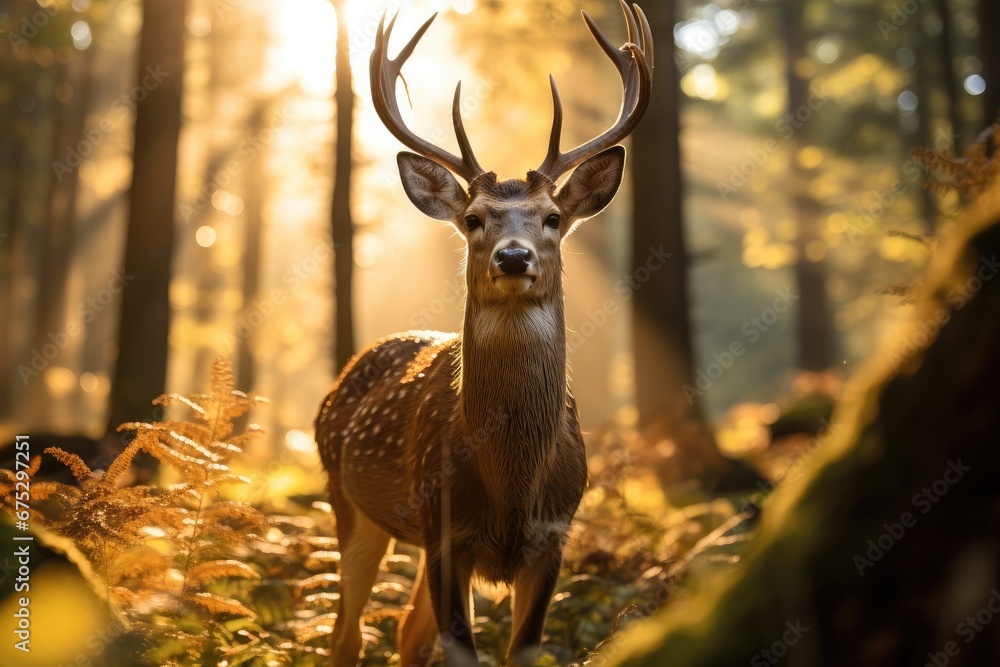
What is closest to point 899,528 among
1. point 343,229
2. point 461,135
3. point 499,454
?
point 499,454

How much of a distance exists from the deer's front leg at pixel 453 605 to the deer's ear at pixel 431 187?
2.21 m

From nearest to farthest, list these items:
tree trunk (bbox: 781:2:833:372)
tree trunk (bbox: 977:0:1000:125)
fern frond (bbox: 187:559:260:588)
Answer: fern frond (bbox: 187:559:260:588) → tree trunk (bbox: 977:0:1000:125) → tree trunk (bbox: 781:2:833:372)

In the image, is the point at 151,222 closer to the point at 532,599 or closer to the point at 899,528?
the point at 532,599

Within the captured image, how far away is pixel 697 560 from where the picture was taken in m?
5.84

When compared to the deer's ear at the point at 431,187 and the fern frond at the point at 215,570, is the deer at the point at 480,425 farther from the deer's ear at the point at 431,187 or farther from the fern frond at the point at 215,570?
the fern frond at the point at 215,570

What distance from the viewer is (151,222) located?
10625 millimetres

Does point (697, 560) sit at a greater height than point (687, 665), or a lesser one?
lesser

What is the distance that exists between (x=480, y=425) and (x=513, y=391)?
0.25 meters

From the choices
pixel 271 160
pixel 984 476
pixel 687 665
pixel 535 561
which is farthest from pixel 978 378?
pixel 271 160

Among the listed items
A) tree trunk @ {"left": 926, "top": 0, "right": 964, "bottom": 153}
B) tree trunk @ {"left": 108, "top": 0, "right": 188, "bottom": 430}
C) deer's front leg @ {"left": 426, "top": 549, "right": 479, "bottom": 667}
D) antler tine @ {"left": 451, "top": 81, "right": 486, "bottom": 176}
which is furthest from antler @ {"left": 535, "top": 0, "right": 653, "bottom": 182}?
tree trunk @ {"left": 926, "top": 0, "right": 964, "bottom": 153}

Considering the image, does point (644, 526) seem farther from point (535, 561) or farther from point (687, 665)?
point (687, 665)

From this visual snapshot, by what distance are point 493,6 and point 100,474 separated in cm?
1051

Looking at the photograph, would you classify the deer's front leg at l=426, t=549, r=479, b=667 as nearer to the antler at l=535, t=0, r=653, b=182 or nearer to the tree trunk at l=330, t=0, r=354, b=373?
the antler at l=535, t=0, r=653, b=182

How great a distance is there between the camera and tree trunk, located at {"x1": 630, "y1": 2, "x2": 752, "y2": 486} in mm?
10945
